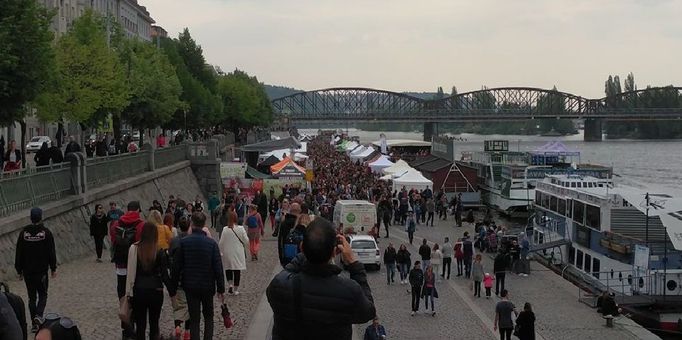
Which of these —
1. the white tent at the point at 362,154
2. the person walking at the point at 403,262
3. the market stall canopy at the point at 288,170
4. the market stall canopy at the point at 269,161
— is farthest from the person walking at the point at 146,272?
the white tent at the point at 362,154

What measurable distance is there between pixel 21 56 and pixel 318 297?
22469mm

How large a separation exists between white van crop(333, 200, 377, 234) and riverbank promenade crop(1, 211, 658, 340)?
3.51m

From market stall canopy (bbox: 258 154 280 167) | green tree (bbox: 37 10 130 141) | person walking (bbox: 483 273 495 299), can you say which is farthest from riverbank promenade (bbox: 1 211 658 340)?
market stall canopy (bbox: 258 154 280 167)

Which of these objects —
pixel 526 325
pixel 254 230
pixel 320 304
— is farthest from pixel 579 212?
pixel 320 304

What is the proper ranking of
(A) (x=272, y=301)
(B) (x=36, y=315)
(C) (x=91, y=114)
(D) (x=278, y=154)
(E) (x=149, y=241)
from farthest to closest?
(D) (x=278, y=154)
(C) (x=91, y=114)
(B) (x=36, y=315)
(E) (x=149, y=241)
(A) (x=272, y=301)

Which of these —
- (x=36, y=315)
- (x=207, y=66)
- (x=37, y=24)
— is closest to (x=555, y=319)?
(x=36, y=315)

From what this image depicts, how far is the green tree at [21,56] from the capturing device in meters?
25.1

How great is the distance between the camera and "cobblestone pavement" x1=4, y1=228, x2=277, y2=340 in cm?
1381

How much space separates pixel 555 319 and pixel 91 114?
25873 millimetres

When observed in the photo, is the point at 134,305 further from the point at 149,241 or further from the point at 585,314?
the point at 585,314

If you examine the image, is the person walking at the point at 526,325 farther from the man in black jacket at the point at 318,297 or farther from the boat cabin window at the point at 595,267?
the boat cabin window at the point at 595,267

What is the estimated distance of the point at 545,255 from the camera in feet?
129

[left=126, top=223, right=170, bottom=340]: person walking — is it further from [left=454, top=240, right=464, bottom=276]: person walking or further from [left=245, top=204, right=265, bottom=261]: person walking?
[left=454, top=240, right=464, bottom=276]: person walking

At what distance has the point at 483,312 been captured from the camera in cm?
2275
